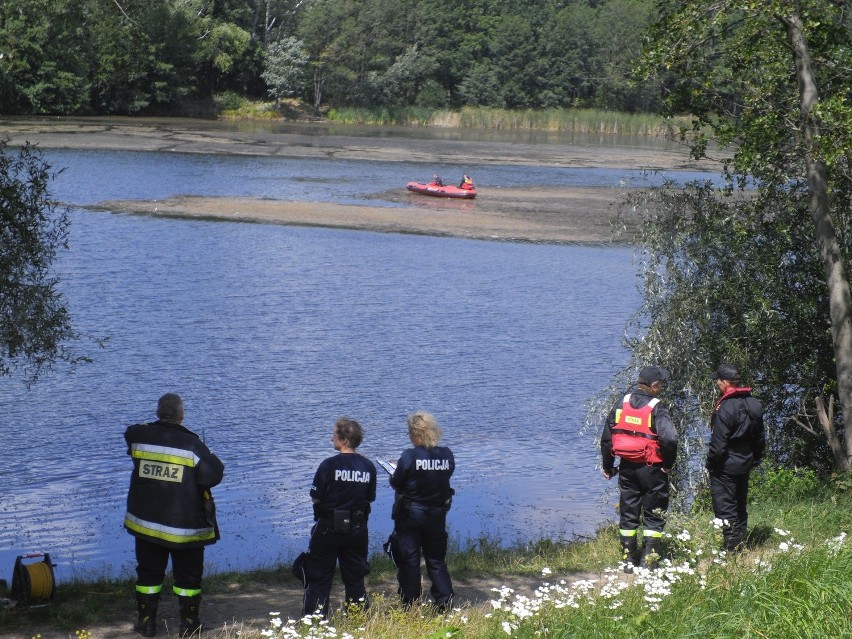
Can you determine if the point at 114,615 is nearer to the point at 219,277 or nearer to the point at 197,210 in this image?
the point at 219,277

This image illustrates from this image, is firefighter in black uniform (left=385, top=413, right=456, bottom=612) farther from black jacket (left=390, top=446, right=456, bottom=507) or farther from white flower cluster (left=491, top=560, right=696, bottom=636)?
white flower cluster (left=491, top=560, right=696, bottom=636)

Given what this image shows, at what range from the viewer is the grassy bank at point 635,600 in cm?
598

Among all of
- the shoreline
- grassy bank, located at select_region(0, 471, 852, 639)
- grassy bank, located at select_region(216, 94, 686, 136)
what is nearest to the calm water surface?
the shoreline

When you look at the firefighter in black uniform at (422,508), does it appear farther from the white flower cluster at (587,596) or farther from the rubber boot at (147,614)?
the rubber boot at (147,614)

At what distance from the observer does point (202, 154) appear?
55500mm

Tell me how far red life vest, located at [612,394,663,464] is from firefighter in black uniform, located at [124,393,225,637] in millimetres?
A: 3046

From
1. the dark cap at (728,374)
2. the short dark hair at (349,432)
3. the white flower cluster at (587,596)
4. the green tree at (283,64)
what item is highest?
the green tree at (283,64)

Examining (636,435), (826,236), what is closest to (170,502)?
(636,435)

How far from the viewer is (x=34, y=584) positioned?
7.59 metres

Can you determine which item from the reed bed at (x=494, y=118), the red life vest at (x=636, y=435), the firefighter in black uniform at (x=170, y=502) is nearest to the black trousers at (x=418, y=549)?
the firefighter in black uniform at (x=170, y=502)

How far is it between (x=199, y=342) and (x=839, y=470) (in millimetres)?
11845

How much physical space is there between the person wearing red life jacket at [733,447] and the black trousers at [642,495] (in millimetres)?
515

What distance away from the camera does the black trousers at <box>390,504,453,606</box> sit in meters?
7.60

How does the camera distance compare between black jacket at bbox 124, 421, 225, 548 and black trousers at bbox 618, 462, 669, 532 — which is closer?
black jacket at bbox 124, 421, 225, 548
